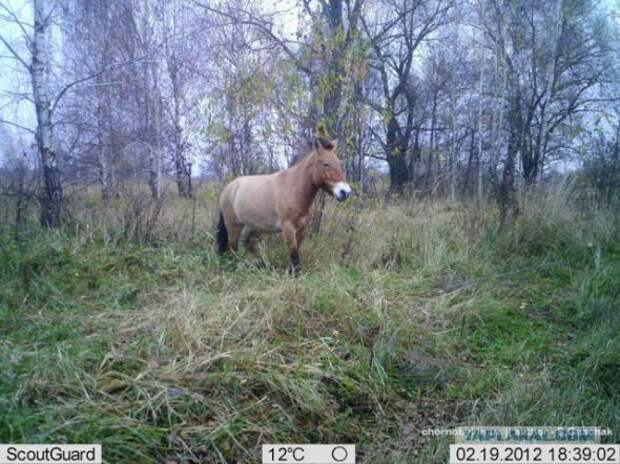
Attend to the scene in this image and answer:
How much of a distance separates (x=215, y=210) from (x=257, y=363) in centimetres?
520

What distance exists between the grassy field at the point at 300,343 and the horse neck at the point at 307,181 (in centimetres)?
91

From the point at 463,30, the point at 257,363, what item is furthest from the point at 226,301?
the point at 463,30

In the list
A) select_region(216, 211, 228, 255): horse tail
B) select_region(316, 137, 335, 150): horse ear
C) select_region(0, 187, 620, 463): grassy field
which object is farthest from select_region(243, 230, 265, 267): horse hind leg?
select_region(316, 137, 335, 150): horse ear

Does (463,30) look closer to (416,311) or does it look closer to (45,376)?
(416,311)

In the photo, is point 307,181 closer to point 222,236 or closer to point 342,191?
point 342,191

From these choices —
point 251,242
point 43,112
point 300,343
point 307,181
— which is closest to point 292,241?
point 307,181

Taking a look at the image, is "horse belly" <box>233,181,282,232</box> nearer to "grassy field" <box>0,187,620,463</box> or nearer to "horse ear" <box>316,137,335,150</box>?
"grassy field" <box>0,187,620,463</box>

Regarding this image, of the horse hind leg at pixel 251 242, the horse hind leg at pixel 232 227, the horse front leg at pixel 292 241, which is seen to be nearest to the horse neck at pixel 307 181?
the horse front leg at pixel 292 241

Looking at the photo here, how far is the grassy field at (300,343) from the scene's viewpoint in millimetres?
2031

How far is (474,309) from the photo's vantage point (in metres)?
3.50

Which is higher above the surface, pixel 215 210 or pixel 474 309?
pixel 215 210

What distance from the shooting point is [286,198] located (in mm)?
4891

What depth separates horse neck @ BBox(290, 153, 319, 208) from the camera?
477 centimetres

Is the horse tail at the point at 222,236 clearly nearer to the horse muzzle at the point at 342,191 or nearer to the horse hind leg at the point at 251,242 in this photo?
the horse hind leg at the point at 251,242
